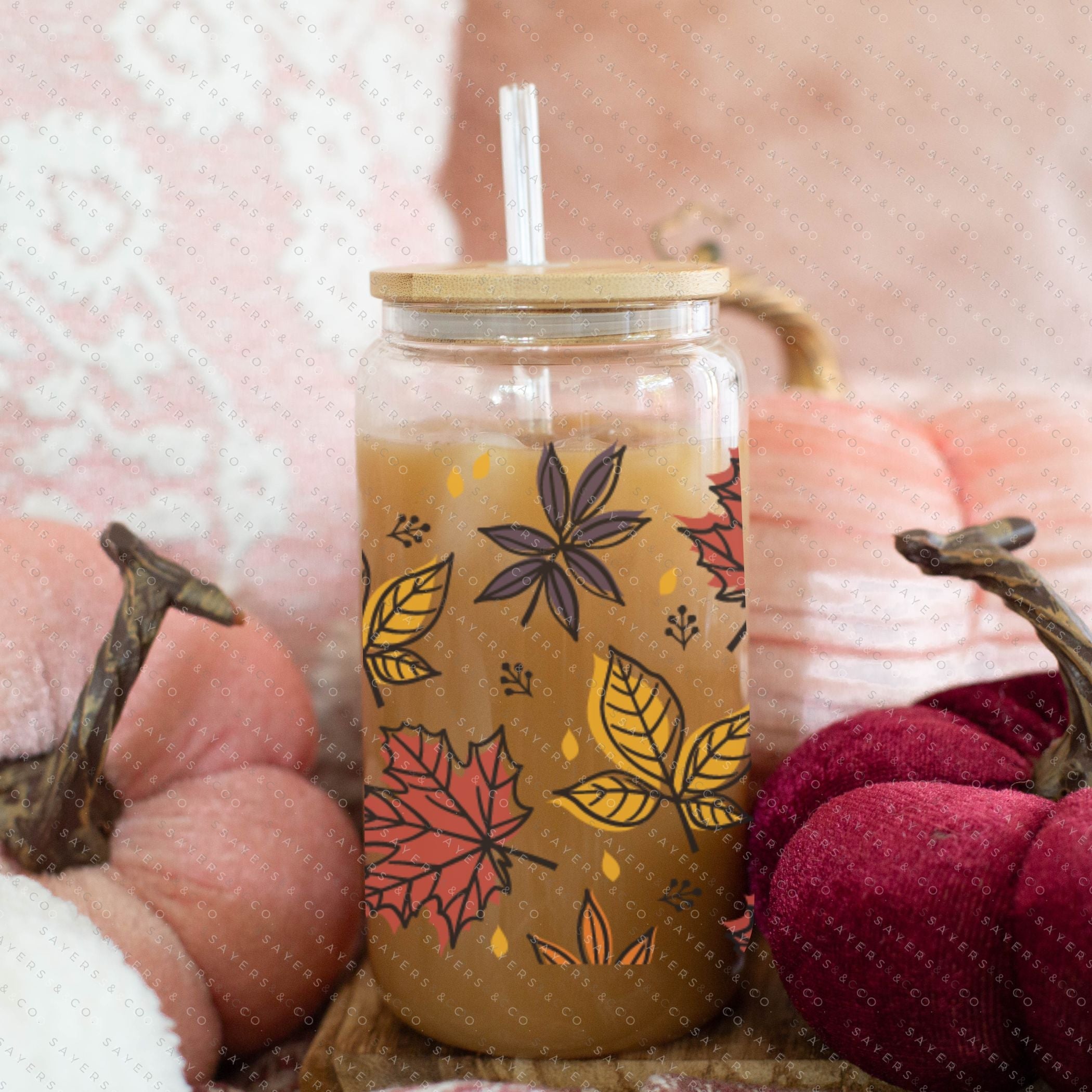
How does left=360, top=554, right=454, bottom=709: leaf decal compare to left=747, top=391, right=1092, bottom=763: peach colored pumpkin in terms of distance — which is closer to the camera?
left=360, top=554, right=454, bottom=709: leaf decal

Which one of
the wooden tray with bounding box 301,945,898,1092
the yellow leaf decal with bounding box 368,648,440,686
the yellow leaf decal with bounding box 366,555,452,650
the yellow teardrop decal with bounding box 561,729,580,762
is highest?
the yellow leaf decal with bounding box 366,555,452,650

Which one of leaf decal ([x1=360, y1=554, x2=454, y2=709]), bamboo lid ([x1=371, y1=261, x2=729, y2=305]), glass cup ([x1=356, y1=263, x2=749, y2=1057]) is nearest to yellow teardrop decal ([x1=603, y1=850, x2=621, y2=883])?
glass cup ([x1=356, y1=263, x2=749, y2=1057])

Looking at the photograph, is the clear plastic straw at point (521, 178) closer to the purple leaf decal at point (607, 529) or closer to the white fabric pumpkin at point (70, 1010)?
the purple leaf decal at point (607, 529)

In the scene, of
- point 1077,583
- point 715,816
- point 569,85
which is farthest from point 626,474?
point 569,85

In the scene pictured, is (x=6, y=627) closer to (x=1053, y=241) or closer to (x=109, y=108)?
(x=109, y=108)

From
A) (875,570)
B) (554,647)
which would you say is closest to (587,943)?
A: (554,647)

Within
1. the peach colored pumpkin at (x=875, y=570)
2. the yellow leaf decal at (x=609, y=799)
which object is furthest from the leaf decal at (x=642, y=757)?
the peach colored pumpkin at (x=875, y=570)

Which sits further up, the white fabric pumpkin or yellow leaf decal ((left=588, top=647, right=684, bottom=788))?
yellow leaf decal ((left=588, top=647, right=684, bottom=788))

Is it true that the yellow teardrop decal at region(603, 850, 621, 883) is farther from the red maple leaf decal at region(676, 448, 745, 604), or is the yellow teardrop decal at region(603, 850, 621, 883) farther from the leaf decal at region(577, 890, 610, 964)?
the red maple leaf decal at region(676, 448, 745, 604)
